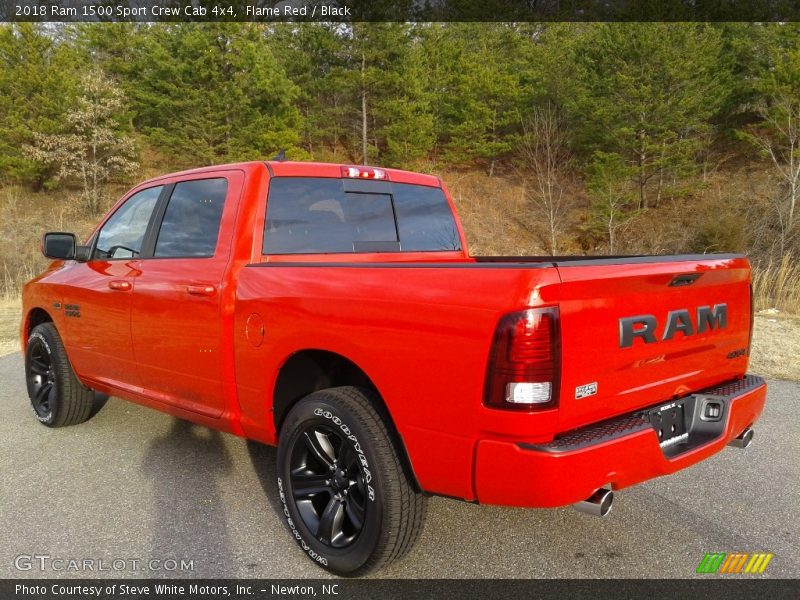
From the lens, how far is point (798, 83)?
30.2 metres

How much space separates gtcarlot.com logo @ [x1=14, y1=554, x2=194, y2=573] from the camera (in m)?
2.81

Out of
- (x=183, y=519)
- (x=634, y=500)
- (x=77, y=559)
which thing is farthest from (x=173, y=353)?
(x=634, y=500)

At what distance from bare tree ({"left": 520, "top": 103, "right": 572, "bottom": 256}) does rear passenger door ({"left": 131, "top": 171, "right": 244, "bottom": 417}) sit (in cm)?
3115

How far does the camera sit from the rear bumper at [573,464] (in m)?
2.11

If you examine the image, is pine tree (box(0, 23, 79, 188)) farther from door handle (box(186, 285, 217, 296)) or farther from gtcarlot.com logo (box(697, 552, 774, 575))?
gtcarlot.com logo (box(697, 552, 774, 575))

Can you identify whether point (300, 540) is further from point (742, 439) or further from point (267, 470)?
point (742, 439)

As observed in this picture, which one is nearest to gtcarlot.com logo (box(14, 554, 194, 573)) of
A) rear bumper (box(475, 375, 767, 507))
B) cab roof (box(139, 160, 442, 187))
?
rear bumper (box(475, 375, 767, 507))

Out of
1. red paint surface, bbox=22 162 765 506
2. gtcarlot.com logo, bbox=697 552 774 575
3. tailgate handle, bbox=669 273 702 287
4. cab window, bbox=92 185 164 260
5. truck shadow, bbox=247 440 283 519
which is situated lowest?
truck shadow, bbox=247 440 283 519

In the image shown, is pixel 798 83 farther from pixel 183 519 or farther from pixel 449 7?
pixel 183 519

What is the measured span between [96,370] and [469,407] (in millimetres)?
3155

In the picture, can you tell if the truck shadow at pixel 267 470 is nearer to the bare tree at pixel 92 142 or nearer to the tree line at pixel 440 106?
the tree line at pixel 440 106

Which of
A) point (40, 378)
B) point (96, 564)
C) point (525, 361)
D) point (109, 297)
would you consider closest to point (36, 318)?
point (40, 378)

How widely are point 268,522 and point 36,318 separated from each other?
124 inches

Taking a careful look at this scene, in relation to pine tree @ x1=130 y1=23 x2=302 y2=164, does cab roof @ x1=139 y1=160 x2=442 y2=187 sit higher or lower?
lower
